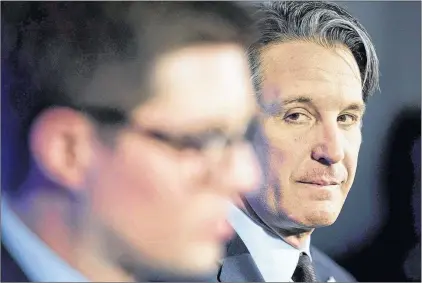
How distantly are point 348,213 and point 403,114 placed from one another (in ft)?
1.33

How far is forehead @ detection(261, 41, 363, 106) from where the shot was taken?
2.07 m

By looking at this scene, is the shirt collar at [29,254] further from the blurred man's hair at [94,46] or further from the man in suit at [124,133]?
the blurred man's hair at [94,46]

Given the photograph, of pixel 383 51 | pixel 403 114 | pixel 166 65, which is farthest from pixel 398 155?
pixel 166 65

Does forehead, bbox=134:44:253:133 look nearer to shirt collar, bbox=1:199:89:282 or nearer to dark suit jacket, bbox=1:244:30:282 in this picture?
shirt collar, bbox=1:199:89:282

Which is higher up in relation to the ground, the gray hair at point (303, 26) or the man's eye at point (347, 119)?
the gray hair at point (303, 26)

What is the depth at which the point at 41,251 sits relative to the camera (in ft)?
6.88

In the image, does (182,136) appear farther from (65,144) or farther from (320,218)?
(320,218)

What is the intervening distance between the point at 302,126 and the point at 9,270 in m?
1.13

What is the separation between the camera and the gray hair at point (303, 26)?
6.79 feet

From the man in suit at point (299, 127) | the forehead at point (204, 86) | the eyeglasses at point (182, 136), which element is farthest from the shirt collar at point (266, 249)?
the forehead at point (204, 86)

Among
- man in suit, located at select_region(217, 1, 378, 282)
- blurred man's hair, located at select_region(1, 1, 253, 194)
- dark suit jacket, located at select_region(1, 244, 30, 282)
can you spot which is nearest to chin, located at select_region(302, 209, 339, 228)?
man in suit, located at select_region(217, 1, 378, 282)

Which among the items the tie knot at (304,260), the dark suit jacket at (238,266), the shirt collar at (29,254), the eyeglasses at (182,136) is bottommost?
the shirt collar at (29,254)

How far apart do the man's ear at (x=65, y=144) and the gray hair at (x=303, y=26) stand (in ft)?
2.05

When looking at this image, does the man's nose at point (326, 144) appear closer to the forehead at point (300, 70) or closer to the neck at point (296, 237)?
the forehead at point (300, 70)
